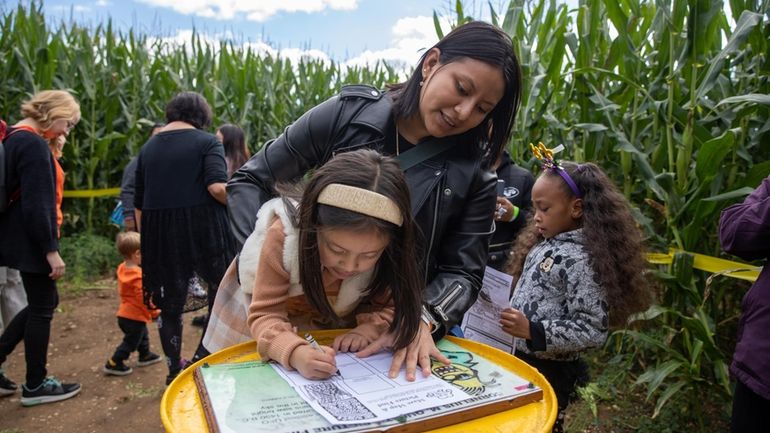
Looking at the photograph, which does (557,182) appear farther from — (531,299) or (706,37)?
(706,37)

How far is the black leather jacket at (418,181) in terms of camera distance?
1.43 meters

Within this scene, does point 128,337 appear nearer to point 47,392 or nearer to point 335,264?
point 47,392

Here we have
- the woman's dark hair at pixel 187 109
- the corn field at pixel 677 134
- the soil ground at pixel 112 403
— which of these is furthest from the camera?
the woman's dark hair at pixel 187 109

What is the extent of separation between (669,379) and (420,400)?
2341mm

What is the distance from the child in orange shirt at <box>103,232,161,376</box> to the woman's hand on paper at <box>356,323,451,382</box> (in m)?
2.81

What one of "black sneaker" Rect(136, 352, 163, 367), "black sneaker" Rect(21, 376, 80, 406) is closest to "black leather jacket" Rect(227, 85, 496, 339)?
"black sneaker" Rect(21, 376, 80, 406)

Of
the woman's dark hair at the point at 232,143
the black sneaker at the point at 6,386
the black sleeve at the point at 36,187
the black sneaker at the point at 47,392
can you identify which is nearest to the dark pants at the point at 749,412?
the black sleeve at the point at 36,187

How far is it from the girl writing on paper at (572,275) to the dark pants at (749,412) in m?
0.40

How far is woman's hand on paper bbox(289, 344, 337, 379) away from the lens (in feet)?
3.43

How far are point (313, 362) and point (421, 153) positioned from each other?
2.18ft

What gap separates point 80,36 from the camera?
6016mm

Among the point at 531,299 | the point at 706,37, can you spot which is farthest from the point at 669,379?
the point at 706,37

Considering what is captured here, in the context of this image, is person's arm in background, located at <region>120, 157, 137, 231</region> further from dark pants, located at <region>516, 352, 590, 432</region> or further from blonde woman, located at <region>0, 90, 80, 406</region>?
dark pants, located at <region>516, 352, 590, 432</region>

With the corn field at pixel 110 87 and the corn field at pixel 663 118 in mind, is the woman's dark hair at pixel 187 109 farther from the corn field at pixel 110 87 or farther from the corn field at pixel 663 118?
the corn field at pixel 110 87
